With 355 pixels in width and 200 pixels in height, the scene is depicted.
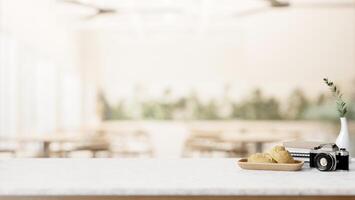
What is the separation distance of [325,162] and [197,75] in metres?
6.48

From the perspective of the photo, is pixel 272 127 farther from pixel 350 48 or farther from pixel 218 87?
pixel 350 48

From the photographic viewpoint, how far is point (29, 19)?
274 inches

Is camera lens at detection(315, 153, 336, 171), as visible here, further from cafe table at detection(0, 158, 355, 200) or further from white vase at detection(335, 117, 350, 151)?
white vase at detection(335, 117, 350, 151)

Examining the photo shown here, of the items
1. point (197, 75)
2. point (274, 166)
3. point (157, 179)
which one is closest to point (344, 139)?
point (274, 166)

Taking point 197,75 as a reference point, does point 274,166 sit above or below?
below

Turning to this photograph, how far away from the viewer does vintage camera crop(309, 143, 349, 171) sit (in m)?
2.23

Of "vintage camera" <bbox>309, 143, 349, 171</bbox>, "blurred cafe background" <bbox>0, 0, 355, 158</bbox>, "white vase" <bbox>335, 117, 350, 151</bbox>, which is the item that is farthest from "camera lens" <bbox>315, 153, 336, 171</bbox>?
"blurred cafe background" <bbox>0, 0, 355, 158</bbox>

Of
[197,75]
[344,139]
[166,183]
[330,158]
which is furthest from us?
[197,75]

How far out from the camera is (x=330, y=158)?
7.30 ft

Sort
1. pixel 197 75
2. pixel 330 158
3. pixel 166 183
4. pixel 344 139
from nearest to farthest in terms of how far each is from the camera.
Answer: pixel 166 183 → pixel 330 158 → pixel 344 139 → pixel 197 75

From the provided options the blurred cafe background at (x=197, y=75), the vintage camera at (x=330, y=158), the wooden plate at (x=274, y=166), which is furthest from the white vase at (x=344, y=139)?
the blurred cafe background at (x=197, y=75)

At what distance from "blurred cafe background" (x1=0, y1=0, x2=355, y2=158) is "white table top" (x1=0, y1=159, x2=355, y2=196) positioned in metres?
5.38

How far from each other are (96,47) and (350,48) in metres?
3.81

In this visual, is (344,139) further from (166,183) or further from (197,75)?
(197,75)
